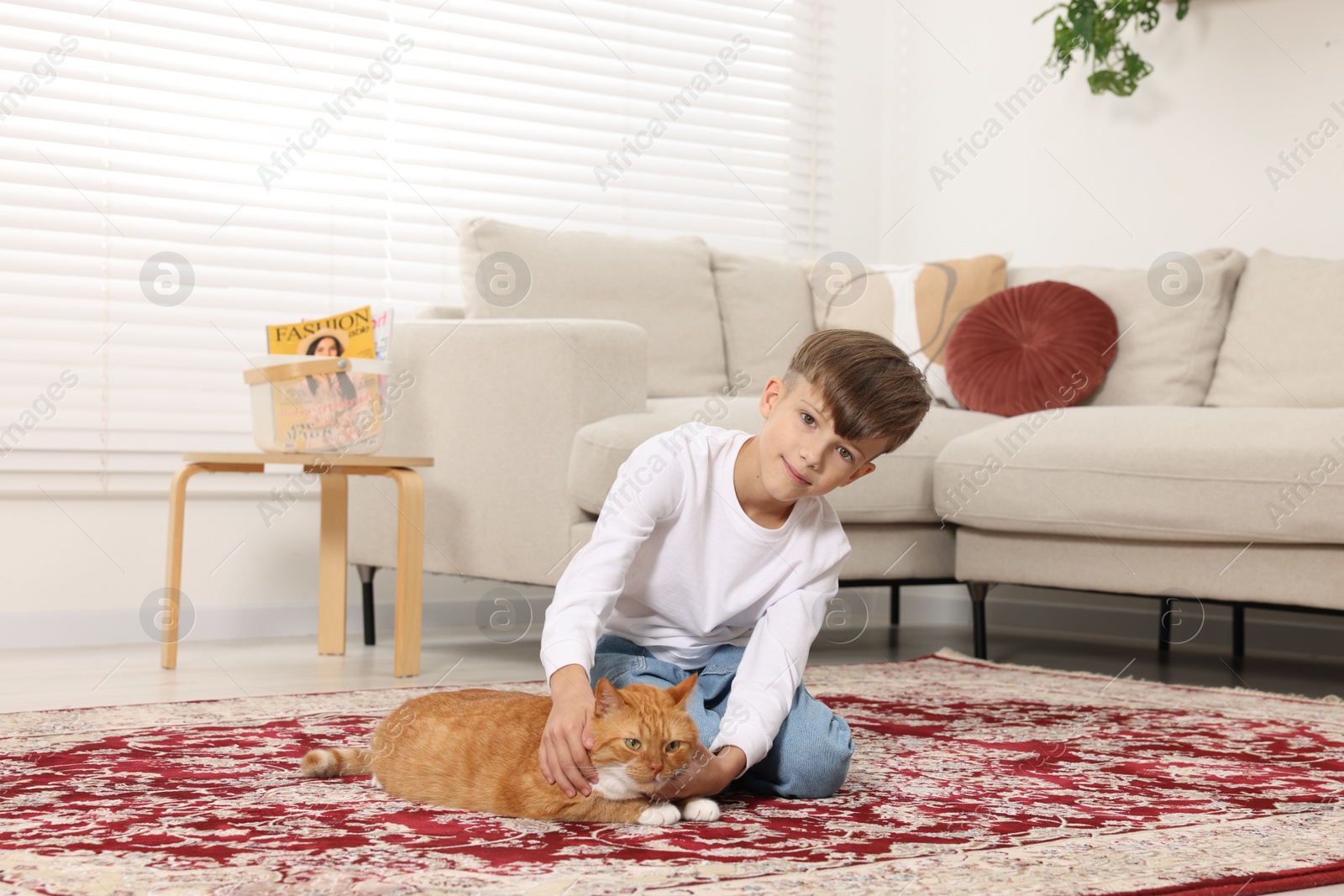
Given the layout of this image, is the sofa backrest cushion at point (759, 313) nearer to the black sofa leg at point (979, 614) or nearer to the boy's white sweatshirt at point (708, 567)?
the black sofa leg at point (979, 614)

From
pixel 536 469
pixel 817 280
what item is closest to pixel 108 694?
pixel 536 469

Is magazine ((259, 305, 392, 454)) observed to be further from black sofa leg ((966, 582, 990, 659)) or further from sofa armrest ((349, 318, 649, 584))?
black sofa leg ((966, 582, 990, 659))

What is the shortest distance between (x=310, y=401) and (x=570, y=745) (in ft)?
4.91

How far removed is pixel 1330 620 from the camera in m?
3.15

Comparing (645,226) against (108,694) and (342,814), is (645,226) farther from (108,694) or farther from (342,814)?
(342,814)

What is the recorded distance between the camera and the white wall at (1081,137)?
3252 millimetres

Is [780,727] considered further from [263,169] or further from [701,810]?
[263,169]

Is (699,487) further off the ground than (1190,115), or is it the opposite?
(1190,115)

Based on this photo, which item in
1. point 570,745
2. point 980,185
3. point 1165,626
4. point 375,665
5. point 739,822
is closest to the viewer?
point 570,745

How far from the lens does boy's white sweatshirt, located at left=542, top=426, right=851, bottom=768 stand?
140cm

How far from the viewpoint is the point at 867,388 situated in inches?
52.9

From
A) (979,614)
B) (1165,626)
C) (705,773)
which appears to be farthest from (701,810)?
(1165,626)

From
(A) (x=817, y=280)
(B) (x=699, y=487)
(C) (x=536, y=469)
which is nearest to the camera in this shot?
(B) (x=699, y=487)

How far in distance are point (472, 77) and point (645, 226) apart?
2.23 ft
